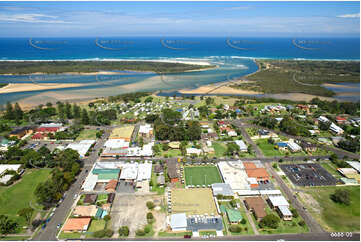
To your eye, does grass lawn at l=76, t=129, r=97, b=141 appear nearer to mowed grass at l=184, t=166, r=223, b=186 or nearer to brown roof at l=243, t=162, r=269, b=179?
mowed grass at l=184, t=166, r=223, b=186

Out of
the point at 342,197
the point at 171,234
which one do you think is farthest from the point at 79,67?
the point at 342,197

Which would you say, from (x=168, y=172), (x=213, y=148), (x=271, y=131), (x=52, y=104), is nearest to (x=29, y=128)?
(x=52, y=104)

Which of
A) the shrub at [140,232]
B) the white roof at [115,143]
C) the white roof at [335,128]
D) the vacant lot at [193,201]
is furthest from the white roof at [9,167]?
the white roof at [335,128]

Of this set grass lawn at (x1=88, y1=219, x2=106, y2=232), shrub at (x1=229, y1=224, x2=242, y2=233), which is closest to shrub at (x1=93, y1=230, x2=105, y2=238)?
grass lawn at (x1=88, y1=219, x2=106, y2=232)

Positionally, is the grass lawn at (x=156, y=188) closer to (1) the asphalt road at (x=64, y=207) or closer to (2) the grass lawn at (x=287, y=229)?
(1) the asphalt road at (x=64, y=207)

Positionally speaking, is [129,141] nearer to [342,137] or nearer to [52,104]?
[52,104]

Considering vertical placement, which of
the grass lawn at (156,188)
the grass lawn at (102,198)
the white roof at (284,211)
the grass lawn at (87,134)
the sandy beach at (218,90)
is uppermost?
the white roof at (284,211)

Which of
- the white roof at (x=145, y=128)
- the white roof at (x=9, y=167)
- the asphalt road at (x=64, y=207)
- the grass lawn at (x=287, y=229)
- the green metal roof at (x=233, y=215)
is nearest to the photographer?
the asphalt road at (x=64, y=207)

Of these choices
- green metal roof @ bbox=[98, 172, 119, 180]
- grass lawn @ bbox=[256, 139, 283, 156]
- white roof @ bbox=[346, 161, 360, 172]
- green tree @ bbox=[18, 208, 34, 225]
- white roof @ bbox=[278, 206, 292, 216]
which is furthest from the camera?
grass lawn @ bbox=[256, 139, 283, 156]
